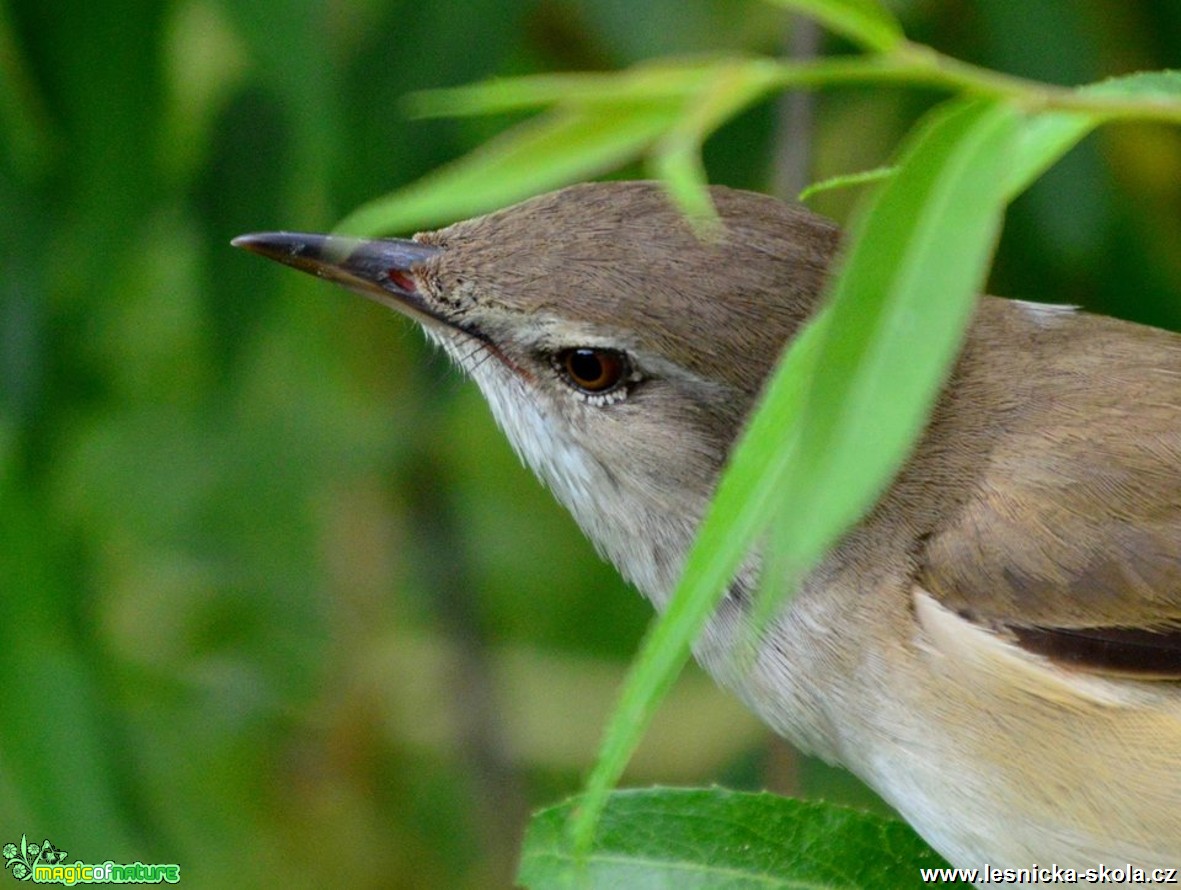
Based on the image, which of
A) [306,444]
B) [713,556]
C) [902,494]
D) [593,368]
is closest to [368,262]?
[593,368]

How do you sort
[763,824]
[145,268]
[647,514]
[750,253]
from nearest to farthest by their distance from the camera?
[763,824], [750,253], [647,514], [145,268]

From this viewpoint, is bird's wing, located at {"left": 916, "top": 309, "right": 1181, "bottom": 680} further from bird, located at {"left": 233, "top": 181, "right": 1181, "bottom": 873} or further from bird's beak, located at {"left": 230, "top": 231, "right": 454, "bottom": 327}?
bird's beak, located at {"left": 230, "top": 231, "right": 454, "bottom": 327}

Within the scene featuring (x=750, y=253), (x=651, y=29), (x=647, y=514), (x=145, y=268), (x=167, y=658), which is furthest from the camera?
(x=167, y=658)

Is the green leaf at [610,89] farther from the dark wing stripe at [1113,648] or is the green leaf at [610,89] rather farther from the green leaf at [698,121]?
the dark wing stripe at [1113,648]

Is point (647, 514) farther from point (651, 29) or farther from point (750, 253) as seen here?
point (651, 29)

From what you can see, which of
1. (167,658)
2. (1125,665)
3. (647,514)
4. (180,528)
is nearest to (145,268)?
(180,528)

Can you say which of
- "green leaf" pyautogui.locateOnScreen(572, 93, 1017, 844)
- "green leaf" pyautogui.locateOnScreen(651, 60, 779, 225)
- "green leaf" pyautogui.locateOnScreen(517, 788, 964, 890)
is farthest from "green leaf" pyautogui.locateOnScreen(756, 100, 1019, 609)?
"green leaf" pyautogui.locateOnScreen(517, 788, 964, 890)

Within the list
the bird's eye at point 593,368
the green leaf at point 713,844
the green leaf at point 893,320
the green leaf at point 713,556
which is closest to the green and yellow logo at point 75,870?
the green leaf at point 713,844

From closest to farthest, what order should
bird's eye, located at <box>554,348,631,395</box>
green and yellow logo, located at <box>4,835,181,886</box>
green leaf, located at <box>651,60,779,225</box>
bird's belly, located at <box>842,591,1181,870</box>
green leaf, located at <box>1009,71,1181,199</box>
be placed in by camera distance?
1. green leaf, located at <box>651,60,779,225</box>
2. green leaf, located at <box>1009,71,1181,199</box>
3. bird's belly, located at <box>842,591,1181,870</box>
4. bird's eye, located at <box>554,348,631,395</box>
5. green and yellow logo, located at <box>4,835,181,886</box>
